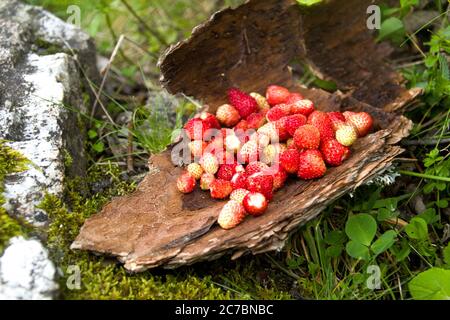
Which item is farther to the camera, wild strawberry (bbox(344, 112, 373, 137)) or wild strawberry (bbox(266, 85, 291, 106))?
wild strawberry (bbox(266, 85, 291, 106))

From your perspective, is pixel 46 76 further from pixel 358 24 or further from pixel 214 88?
pixel 358 24

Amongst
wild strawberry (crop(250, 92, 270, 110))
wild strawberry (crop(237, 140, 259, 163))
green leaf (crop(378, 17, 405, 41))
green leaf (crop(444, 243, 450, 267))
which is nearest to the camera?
green leaf (crop(444, 243, 450, 267))

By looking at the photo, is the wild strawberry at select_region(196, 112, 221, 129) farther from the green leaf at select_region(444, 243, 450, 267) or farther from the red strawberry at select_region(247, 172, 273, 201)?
the green leaf at select_region(444, 243, 450, 267)

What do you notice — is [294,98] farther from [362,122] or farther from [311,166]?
[311,166]

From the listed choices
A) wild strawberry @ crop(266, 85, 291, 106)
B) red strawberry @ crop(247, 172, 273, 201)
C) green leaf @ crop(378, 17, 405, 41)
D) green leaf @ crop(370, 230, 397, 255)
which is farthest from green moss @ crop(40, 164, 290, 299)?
green leaf @ crop(378, 17, 405, 41)

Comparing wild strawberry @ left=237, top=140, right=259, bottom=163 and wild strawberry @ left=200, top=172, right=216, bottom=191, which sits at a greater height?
wild strawberry @ left=237, top=140, right=259, bottom=163

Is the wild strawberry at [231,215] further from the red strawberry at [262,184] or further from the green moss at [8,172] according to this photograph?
the green moss at [8,172]

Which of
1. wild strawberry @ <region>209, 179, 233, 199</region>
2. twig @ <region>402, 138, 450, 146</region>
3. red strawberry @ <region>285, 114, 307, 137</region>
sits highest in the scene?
red strawberry @ <region>285, 114, 307, 137</region>
